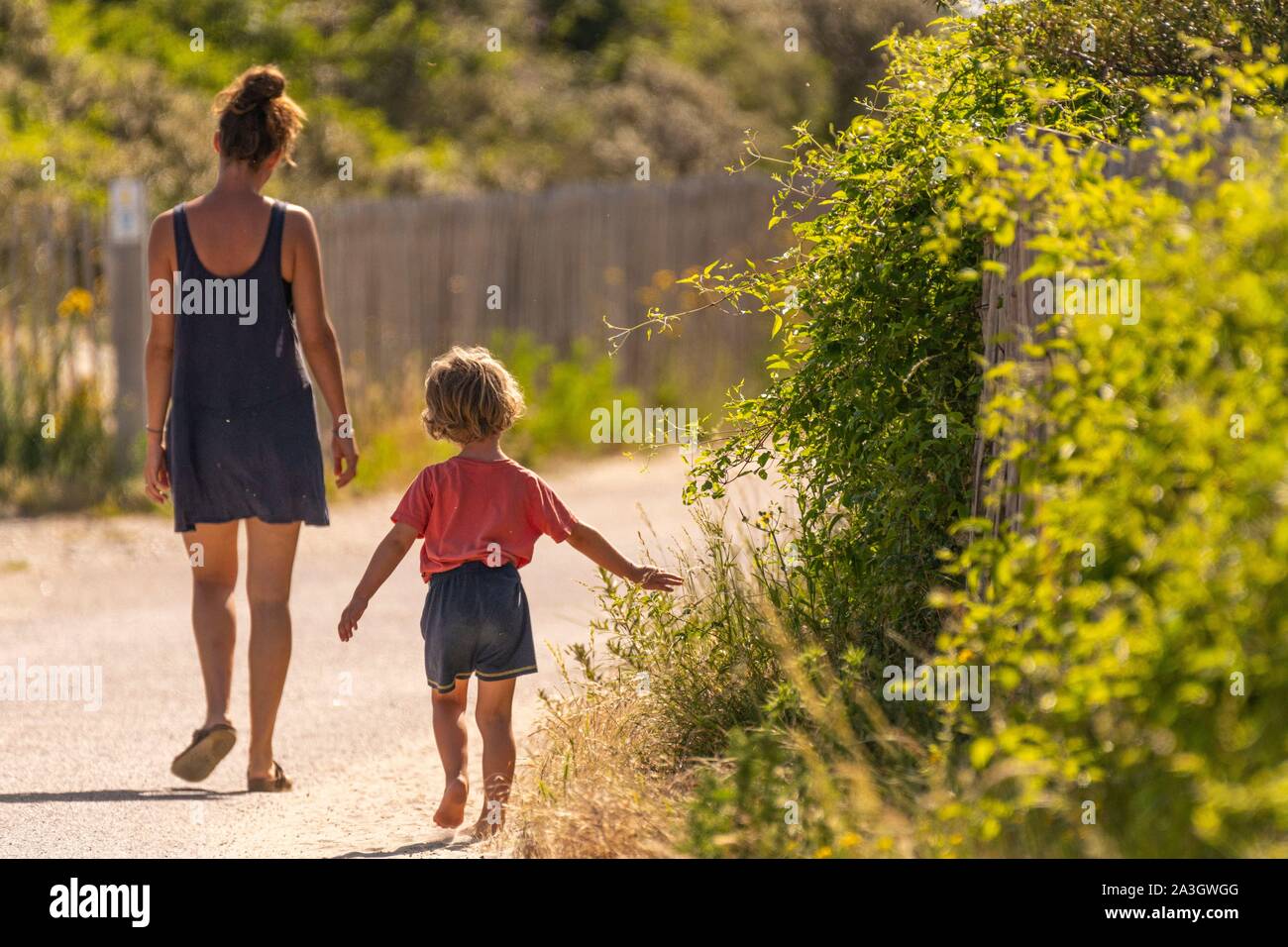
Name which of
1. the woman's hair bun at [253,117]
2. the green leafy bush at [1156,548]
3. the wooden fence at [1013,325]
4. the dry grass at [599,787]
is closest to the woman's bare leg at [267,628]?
the dry grass at [599,787]

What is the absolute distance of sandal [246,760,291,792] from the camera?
5504 millimetres

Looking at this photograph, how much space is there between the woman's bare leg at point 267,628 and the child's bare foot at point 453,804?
97 centimetres

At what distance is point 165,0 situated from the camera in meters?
20.7

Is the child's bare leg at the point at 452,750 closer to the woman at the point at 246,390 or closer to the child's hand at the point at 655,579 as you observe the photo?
the child's hand at the point at 655,579

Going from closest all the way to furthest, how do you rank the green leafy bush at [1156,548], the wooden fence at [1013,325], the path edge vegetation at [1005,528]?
the green leafy bush at [1156,548]
the path edge vegetation at [1005,528]
the wooden fence at [1013,325]

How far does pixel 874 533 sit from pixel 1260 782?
2.17 m

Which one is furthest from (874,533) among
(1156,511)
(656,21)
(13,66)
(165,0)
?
(656,21)

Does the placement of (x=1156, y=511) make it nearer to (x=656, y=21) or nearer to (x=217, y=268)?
(x=217, y=268)

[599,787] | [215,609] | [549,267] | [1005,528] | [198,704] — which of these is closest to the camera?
[1005,528]

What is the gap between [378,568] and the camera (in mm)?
4691

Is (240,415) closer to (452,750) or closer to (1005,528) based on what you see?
(452,750)

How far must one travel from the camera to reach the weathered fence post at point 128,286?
438 inches

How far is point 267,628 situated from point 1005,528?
2.53 metres

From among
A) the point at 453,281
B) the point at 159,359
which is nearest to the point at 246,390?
the point at 159,359
